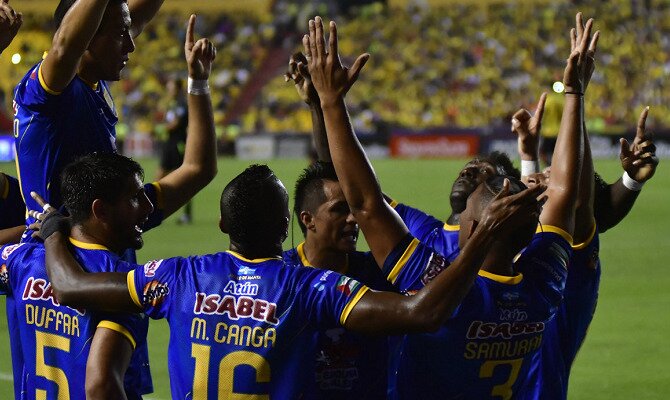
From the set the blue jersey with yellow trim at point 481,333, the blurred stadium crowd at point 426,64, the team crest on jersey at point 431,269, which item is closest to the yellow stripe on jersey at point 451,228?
the blue jersey with yellow trim at point 481,333

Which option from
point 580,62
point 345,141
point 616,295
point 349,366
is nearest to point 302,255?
point 349,366

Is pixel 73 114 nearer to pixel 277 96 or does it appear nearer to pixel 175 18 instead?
pixel 277 96

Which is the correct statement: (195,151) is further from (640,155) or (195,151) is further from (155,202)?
(640,155)

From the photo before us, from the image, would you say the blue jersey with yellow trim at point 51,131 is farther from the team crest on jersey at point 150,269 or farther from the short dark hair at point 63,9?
the team crest on jersey at point 150,269

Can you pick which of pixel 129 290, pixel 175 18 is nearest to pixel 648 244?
pixel 129 290

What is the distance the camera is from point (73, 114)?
474 centimetres

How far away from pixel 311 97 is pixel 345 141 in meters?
1.24

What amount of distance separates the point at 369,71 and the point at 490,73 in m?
5.04

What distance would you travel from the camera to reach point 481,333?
3896 millimetres

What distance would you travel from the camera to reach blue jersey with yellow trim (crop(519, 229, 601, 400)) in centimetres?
474

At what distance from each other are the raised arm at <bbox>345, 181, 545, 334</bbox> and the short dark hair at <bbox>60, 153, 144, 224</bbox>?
1.10 m

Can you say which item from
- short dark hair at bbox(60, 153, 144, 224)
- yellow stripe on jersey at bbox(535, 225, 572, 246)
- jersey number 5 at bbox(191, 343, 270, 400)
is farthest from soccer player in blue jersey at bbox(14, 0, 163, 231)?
yellow stripe on jersey at bbox(535, 225, 572, 246)

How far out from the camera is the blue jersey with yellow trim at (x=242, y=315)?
11.9ft

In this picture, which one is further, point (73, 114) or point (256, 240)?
point (73, 114)
